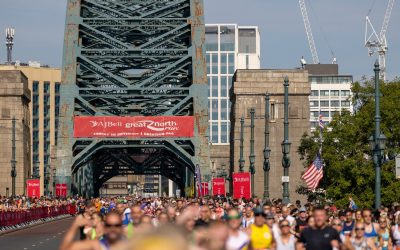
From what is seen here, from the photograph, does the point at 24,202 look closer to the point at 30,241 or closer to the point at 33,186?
the point at 33,186

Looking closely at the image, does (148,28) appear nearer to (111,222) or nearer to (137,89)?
(137,89)

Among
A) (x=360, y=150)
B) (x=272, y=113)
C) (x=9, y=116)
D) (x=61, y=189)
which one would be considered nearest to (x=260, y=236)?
(x=360, y=150)

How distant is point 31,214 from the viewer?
73688mm

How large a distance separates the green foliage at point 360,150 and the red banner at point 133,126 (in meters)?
13.7

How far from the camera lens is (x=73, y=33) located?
95.4 metres

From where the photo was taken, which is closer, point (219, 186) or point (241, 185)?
point (241, 185)

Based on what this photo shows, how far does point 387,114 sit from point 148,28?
2994 cm

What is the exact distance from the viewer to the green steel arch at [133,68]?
91.7 metres

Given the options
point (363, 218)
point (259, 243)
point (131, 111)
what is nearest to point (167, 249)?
point (259, 243)

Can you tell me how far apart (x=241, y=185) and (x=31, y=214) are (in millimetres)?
14788

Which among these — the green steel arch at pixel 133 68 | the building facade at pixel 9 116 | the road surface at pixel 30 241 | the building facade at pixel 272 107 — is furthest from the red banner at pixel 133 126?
the road surface at pixel 30 241

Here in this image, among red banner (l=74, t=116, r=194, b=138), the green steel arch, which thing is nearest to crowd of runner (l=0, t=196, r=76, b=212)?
the green steel arch

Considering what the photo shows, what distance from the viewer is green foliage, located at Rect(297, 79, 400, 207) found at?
75250 millimetres

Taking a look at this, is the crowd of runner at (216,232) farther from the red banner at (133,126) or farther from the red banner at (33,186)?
the red banner at (133,126)
